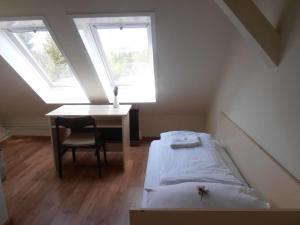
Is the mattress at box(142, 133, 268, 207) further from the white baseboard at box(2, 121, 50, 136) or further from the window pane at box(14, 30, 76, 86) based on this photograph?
the white baseboard at box(2, 121, 50, 136)

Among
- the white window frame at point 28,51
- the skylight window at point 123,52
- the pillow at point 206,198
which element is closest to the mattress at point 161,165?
the pillow at point 206,198

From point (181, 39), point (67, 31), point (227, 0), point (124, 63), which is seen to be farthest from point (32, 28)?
point (227, 0)

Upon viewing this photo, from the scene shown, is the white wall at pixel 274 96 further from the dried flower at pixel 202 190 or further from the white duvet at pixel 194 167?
the dried flower at pixel 202 190

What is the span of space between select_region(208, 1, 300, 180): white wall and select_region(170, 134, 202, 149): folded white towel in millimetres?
435

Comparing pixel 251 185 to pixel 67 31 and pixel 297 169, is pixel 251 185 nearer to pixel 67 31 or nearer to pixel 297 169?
pixel 297 169

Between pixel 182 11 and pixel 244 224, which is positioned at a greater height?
pixel 182 11

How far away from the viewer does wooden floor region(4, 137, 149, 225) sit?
229cm

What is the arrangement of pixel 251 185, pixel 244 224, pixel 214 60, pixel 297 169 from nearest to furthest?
pixel 244 224
pixel 297 169
pixel 251 185
pixel 214 60

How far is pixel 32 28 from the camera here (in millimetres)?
2955

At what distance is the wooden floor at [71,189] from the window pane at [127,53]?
115cm

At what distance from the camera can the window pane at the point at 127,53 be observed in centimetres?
303

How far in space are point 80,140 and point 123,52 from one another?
130 centimetres

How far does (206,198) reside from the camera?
146 cm

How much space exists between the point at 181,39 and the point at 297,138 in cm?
162
